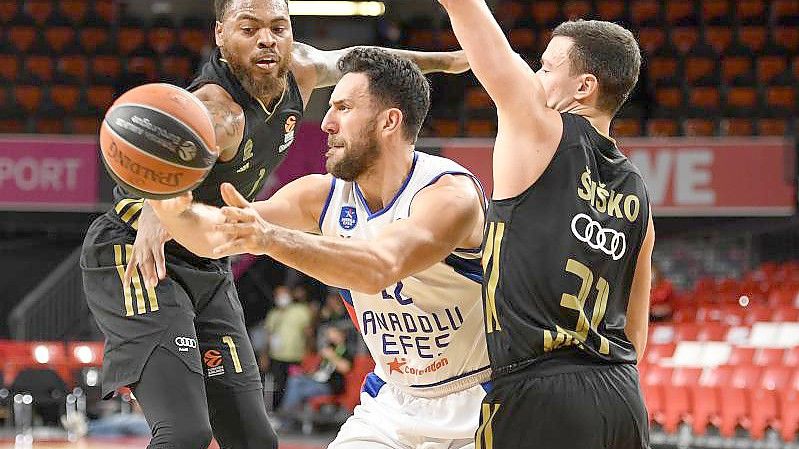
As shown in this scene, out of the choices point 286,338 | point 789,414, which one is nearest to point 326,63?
point 789,414

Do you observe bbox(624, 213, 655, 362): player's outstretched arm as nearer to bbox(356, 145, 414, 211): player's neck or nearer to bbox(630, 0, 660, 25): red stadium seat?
bbox(356, 145, 414, 211): player's neck

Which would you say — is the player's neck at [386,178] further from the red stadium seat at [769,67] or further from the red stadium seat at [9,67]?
the red stadium seat at [9,67]

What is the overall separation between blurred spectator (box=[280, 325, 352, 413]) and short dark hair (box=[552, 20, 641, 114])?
9815 millimetres

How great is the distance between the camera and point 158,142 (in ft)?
10.4

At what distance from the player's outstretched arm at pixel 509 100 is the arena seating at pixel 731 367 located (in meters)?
6.35

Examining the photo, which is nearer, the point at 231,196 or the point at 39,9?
the point at 231,196

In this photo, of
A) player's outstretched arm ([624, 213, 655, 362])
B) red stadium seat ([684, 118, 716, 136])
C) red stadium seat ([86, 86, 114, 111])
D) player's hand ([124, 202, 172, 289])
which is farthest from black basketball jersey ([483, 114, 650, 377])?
red stadium seat ([86, 86, 114, 111])

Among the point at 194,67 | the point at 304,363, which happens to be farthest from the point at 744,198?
the point at 194,67

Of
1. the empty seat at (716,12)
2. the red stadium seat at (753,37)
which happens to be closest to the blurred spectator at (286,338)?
the red stadium seat at (753,37)

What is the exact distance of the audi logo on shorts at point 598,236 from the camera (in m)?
3.29

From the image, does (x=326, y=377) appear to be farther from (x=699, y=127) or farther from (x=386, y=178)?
(x=386, y=178)

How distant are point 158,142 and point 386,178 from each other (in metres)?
0.87

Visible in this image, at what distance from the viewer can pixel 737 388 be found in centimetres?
971

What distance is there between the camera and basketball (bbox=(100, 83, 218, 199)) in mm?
3158
